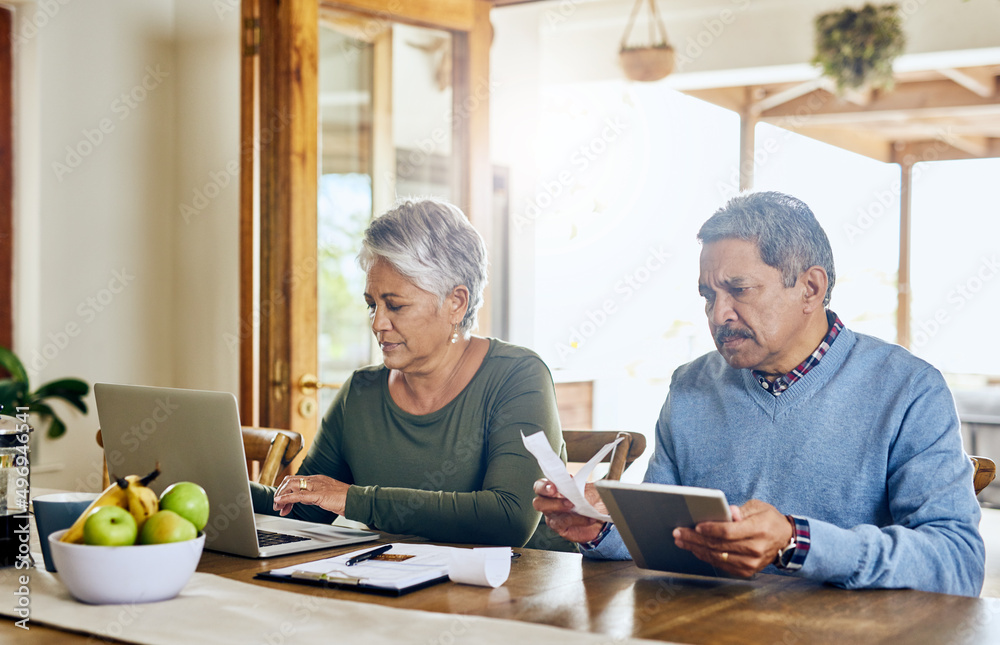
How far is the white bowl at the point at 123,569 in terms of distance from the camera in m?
1.15

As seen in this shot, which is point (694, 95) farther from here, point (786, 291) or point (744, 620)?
point (744, 620)

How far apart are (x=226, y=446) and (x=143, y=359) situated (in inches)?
94.7

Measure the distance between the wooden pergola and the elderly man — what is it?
15.4ft

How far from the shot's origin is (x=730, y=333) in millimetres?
1623

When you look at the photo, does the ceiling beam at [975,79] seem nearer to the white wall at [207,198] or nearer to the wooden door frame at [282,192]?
the wooden door frame at [282,192]

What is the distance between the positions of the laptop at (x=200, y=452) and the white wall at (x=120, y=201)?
6.38 feet

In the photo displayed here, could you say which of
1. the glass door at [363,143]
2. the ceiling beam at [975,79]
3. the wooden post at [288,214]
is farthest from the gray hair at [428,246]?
the ceiling beam at [975,79]

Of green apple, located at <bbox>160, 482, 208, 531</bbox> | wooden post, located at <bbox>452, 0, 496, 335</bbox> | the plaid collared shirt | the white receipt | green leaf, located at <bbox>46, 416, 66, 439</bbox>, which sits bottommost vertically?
green leaf, located at <bbox>46, 416, 66, 439</bbox>

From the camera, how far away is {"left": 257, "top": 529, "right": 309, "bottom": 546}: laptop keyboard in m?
1.55

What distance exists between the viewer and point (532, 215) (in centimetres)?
539

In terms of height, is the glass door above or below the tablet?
above

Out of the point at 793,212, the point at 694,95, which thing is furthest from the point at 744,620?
the point at 694,95

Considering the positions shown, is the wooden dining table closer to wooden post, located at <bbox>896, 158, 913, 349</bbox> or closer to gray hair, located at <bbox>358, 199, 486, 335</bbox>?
gray hair, located at <bbox>358, 199, 486, 335</bbox>

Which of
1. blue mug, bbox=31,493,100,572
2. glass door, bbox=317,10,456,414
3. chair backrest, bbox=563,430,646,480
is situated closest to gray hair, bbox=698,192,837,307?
chair backrest, bbox=563,430,646,480
